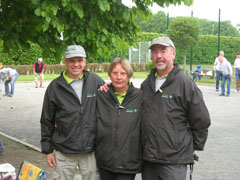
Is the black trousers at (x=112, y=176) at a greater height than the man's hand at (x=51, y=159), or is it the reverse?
the man's hand at (x=51, y=159)

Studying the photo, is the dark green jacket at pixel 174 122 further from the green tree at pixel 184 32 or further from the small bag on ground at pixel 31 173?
the green tree at pixel 184 32

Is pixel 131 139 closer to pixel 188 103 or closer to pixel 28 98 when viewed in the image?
pixel 188 103

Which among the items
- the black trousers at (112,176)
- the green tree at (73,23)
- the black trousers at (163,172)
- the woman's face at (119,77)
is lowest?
the black trousers at (112,176)

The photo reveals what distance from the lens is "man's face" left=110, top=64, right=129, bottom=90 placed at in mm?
3193

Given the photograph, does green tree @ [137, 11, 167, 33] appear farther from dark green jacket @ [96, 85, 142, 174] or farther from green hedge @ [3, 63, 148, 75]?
dark green jacket @ [96, 85, 142, 174]

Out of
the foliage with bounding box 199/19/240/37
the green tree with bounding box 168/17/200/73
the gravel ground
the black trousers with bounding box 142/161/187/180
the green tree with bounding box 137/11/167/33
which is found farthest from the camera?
the foliage with bounding box 199/19/240/37

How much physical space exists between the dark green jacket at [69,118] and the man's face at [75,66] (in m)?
0.09

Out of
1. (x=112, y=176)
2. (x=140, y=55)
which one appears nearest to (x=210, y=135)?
(x=112, y=176)

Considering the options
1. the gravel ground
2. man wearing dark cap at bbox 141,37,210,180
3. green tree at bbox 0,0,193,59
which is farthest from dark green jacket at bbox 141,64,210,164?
the gravel ground

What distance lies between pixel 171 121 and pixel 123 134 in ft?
1.39

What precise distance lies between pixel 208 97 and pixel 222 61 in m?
1.94

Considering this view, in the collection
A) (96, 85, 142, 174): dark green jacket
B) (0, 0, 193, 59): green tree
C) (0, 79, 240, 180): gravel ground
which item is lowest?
(0, 79, 240, 180): gravel ground

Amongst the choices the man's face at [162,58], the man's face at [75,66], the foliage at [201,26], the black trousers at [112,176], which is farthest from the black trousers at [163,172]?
the foliage at [201,26]

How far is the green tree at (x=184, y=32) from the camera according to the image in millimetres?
24953
